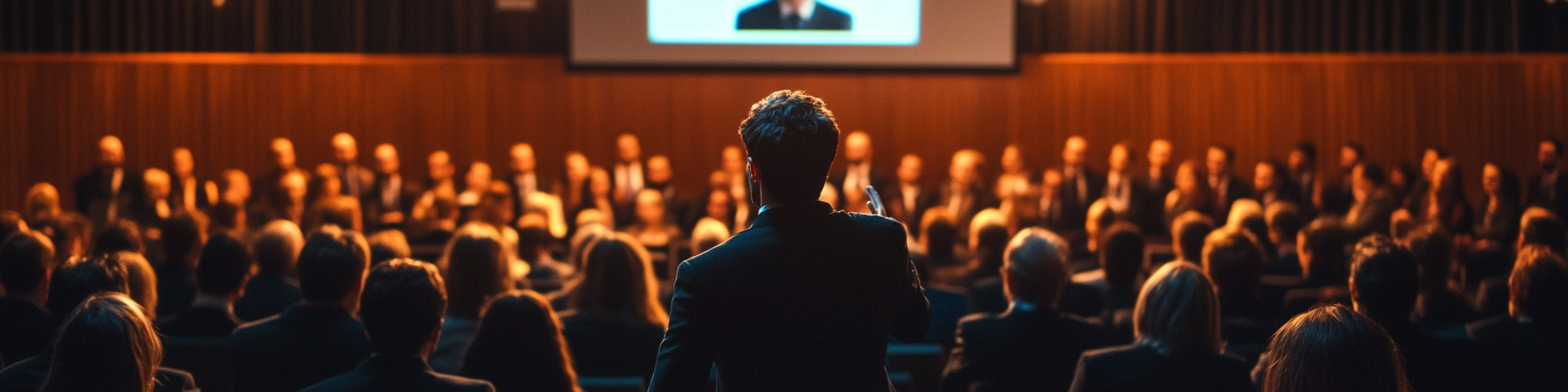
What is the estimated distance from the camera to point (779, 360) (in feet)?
5.40

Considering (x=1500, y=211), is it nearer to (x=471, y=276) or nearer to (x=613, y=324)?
(x=613, y=324)

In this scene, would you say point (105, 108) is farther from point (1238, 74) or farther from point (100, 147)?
point (1238, 74)

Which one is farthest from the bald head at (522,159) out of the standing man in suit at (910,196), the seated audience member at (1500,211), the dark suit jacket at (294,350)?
the seated audience member at (1500,211)

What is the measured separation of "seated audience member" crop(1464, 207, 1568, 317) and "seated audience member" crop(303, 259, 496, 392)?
131 inches

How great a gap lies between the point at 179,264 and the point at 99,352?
257 cm

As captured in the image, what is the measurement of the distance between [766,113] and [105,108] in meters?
10.4

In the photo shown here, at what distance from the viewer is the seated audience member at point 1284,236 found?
4824mm

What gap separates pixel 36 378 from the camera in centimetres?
235

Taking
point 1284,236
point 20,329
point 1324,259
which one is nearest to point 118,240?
point 20,329

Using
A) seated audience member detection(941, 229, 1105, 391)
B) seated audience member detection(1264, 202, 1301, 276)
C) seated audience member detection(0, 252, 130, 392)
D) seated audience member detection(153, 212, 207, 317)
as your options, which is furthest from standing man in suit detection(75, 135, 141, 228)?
seated audience member detection(1264, 202, 1301, 276)

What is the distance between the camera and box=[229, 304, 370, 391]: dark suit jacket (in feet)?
9.09

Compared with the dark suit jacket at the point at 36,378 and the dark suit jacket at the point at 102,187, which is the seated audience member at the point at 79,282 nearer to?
the dark suit jacket at the point at 36,378

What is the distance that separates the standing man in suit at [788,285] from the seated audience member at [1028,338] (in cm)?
141

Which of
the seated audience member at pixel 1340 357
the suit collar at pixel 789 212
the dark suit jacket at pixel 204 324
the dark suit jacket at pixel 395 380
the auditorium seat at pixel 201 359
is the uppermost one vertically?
the suit collar at pixel 789 212
